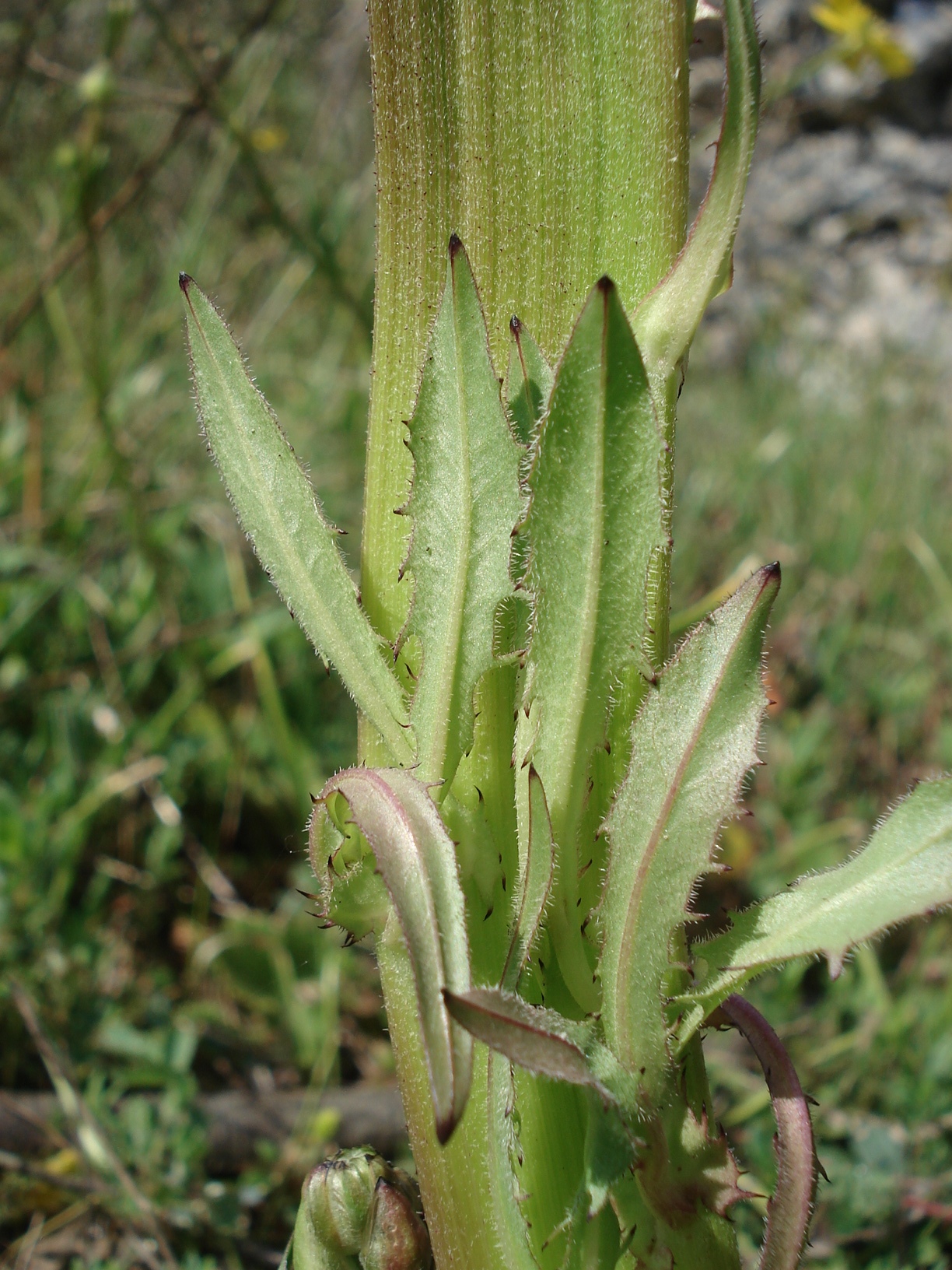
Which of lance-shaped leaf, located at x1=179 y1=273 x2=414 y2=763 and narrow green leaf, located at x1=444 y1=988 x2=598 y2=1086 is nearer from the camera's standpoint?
narrow green leaf, located at x1=444 y1=988 x2=598 y2=1086

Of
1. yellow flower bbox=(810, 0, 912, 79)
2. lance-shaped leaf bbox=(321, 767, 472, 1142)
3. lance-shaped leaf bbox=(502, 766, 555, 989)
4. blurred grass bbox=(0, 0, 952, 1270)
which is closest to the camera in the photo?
lance-shaped leaf bbox=(321, 767, 472, 1142)

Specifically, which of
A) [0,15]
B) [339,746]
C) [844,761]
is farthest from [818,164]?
[339,746]

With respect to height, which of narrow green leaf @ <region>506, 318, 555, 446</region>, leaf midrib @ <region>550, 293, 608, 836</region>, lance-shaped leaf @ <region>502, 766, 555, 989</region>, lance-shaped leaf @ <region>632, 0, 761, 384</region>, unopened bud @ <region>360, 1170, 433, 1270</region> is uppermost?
lance-shaped leaf @ <region>632, 0, 761, 384</region>

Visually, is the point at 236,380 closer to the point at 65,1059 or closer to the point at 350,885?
the point at 350,885

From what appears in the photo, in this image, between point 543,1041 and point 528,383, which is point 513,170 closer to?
point 528,383

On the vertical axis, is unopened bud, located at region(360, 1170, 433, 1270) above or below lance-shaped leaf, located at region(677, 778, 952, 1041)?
below

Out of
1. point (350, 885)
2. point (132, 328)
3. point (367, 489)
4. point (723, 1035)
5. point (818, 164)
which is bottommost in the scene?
point (723, 1035)

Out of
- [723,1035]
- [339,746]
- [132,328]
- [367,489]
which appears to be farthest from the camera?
[132,328]

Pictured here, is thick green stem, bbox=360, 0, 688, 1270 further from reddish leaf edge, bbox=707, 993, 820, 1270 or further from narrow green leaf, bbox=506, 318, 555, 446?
reddish leaf edge, bbox=707, 993, 820, 1270

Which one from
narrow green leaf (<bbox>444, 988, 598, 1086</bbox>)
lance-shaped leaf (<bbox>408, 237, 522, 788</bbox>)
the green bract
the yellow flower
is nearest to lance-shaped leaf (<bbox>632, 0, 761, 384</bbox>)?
the green bract
